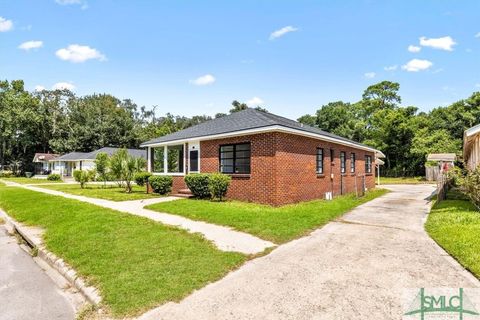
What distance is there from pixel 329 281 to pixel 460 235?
441 cm

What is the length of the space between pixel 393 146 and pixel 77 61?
39901mm

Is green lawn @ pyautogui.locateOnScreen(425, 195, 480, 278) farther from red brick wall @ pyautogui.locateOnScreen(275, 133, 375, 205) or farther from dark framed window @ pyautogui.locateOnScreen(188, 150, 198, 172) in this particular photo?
dark framed window @ pyautogui.locateOnScreen(188, 150, 198, 172)

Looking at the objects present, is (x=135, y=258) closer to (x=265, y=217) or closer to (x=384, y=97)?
(x=265, y=217)

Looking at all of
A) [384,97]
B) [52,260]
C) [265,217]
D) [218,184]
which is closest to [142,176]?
[218,184]

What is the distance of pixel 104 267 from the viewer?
16.3 feet

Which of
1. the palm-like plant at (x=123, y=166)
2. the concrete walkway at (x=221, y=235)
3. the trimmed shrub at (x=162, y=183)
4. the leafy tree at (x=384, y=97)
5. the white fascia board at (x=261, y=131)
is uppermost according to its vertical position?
the leafy tree at (x=384, y=97)

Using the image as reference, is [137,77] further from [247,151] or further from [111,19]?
[247,151]

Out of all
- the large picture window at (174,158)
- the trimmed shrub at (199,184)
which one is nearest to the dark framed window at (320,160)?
the trimmed shrub at (199,184)

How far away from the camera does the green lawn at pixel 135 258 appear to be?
3.93 metres

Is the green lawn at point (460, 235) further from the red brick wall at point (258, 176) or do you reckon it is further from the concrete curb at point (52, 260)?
the concrete curb at point (52, 260)

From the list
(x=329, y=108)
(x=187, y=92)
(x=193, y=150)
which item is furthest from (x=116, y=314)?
(x=329, y=108)

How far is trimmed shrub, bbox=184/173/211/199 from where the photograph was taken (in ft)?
41.9

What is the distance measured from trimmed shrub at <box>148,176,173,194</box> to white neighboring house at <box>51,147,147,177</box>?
23.8 m

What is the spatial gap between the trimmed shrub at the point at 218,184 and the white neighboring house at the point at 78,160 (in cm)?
2851
